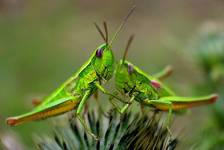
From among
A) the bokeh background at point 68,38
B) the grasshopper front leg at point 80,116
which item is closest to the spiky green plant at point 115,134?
the grasshopper front leg at point 80,116

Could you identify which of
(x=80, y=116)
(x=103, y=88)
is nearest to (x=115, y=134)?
(x=80, y=116)

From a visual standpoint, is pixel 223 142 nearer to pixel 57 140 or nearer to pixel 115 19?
pixel 57 140

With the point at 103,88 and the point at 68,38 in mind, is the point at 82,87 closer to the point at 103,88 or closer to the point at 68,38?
the point at 103,88

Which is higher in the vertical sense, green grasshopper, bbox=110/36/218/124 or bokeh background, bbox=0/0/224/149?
green grasshopper, bbox=110/36/218/124

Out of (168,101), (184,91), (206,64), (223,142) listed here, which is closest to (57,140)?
(168,101)

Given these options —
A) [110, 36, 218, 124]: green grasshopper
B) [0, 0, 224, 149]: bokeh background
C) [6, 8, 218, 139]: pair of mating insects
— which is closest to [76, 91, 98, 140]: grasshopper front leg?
[6, 8, 218, 139]: pair of mating insects

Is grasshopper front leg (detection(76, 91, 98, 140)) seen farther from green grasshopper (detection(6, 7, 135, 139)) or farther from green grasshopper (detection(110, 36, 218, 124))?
green grasshopper (detection(110, 36, 218, 124))

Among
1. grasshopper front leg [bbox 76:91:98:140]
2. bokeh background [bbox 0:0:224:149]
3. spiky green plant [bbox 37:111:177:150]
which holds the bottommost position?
bokeh background [bbox 0:0:224:149]

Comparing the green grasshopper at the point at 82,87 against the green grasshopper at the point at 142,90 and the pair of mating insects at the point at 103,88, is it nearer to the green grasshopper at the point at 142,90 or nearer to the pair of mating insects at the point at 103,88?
the pair of mating insects at the point at 103,88
